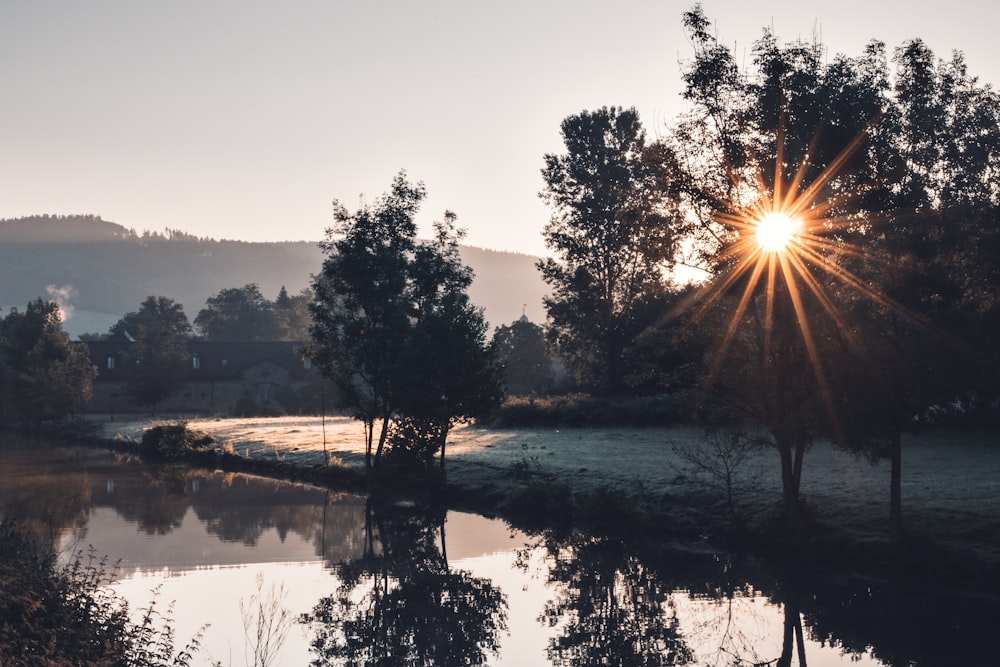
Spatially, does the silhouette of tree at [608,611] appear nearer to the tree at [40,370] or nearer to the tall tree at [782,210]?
the tall tree at [782,210]

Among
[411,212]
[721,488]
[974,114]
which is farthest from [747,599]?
[411,212]

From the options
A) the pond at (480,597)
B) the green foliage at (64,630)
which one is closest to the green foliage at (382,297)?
the pond at (480,597)

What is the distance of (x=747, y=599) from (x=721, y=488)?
29.3 ft

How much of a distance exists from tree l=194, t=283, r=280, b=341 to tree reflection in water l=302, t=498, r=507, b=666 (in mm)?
134217

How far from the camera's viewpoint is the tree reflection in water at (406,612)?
2028 centimetres

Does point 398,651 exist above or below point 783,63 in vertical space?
below

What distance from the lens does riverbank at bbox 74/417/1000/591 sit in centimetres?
2727

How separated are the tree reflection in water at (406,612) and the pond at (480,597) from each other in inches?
2.6

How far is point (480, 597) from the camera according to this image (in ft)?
84.5

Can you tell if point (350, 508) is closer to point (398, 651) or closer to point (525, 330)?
point (398, 651)

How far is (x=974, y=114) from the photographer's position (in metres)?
30.3

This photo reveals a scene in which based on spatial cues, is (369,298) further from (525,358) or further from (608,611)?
(525,358)

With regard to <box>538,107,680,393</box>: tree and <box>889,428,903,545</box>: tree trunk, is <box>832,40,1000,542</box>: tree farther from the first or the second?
<box>538,107,680,393</box>: tree

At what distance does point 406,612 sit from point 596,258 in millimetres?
56453
